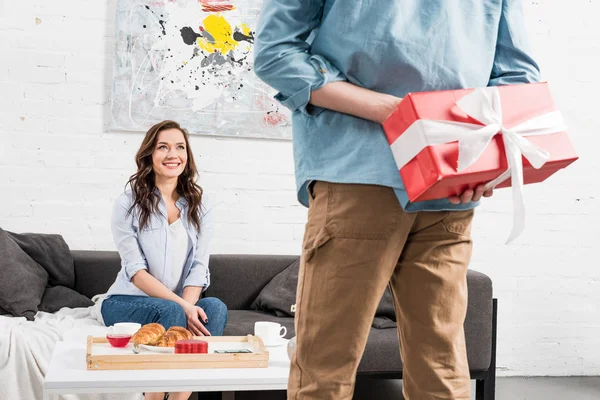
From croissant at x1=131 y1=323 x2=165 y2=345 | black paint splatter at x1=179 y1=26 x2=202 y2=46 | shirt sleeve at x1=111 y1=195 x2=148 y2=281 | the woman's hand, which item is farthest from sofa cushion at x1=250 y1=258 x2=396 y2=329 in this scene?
black paint splatter at x1=179 y1=26 x2=202 y2=46

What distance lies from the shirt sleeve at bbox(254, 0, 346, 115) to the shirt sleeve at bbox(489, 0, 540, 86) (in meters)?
0.30

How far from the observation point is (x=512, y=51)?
1322 mm

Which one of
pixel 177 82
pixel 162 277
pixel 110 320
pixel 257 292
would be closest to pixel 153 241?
pixel 162 277

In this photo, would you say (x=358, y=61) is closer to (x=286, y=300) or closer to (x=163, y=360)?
(x=163, y=360)

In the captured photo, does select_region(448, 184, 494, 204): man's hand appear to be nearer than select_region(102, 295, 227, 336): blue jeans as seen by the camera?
Yes

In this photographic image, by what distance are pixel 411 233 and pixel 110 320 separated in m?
2.14

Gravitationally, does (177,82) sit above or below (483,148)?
above

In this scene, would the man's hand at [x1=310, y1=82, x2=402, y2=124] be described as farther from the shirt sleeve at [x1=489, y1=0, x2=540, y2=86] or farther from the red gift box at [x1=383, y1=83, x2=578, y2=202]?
the shirt sleeve at [x1=489, y1=0, x2=540, y2=86]

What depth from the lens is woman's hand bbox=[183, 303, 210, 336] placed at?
3018 millimetres

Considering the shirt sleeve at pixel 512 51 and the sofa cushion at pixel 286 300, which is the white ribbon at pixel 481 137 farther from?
the sofa cushion at pixel 286 300

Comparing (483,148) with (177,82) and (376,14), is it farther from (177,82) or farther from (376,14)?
(177,82)

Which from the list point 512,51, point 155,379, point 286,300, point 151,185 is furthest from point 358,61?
point 286,300

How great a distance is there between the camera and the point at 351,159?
1172mm

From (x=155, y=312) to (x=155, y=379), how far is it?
3.14 feet
